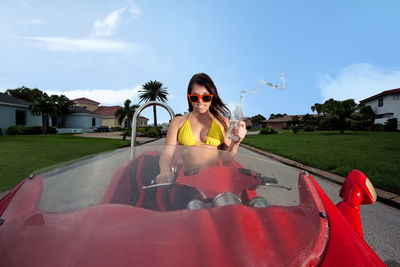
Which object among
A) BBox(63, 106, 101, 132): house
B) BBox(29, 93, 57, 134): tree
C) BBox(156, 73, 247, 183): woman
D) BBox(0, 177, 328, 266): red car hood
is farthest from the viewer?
BBox(63, 106, 101, 132): house

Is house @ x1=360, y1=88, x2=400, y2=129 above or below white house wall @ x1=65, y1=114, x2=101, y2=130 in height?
above

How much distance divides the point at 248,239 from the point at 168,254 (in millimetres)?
313

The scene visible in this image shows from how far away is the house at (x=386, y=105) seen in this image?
34094mm

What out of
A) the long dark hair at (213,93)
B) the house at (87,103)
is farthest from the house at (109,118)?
the long dark hair at (213,93)

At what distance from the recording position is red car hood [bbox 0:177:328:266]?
2.69ft

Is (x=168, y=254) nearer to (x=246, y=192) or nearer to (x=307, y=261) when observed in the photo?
(x=307, y=261)

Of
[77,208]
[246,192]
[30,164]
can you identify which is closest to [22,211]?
[77,208]

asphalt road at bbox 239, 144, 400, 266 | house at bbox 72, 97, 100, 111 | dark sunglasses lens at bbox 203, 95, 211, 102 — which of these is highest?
house at bbox 72, 97, 100, 111

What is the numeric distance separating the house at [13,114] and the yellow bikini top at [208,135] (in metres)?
32.0

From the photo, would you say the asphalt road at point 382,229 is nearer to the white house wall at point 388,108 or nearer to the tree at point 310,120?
the white house wall at point 388,108

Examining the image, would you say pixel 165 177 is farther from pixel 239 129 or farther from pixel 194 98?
pixel 194 98

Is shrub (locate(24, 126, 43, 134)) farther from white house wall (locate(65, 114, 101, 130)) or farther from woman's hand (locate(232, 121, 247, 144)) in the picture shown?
woman's hand (locate(232, 121, 247, 144))

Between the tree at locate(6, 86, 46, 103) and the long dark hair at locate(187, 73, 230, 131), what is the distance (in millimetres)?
53632

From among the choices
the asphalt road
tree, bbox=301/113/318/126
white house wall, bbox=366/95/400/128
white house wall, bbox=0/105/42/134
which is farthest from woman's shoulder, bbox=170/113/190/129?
tree, bbox=301/113/318/126
